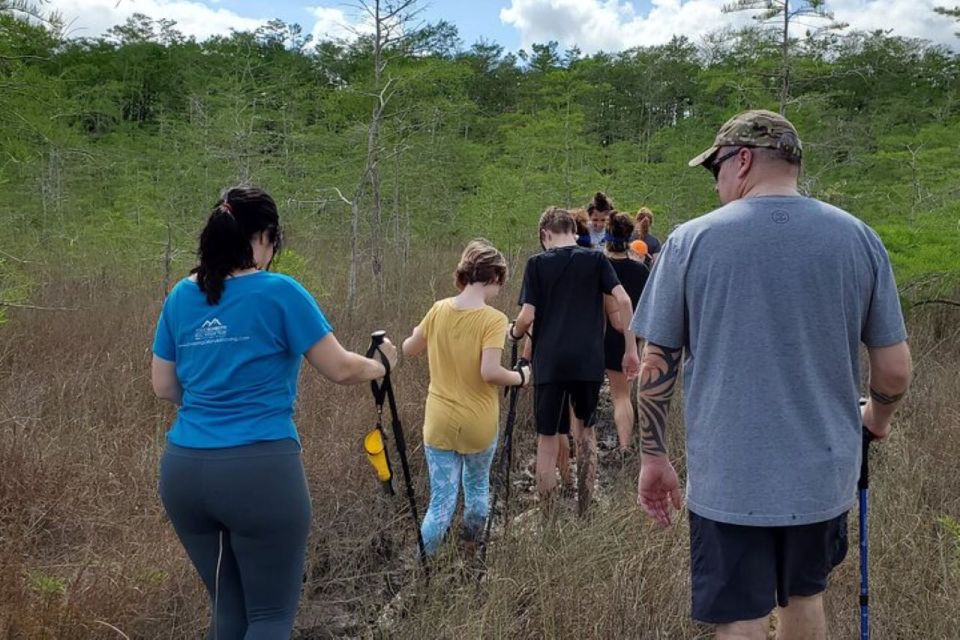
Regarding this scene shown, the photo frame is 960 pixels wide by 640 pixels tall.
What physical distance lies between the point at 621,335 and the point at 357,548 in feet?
8.27

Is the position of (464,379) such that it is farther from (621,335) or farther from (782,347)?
(621,335)

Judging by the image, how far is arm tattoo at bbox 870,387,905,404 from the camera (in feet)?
7.09

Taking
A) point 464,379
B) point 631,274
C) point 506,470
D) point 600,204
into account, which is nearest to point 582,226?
point 631,274

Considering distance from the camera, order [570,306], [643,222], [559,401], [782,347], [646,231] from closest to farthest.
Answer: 1. [782,347]
2. [570,306]
3. [559,401]
4. [643,222]
5. [646,231]

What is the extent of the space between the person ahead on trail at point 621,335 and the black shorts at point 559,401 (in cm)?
88

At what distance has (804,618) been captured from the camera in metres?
2.13

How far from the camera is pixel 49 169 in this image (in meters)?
16.8

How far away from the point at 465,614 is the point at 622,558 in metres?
0.77

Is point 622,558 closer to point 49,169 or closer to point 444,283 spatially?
point 444,283

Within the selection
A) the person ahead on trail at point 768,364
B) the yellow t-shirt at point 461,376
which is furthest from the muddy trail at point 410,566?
the person ahead on trail at point 768,364

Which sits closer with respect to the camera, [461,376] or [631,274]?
[461,376]

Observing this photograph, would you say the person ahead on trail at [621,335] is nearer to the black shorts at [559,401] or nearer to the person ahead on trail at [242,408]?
the black shorts at [559,401]

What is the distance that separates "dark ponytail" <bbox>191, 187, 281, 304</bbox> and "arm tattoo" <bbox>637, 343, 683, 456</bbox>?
4.10 ft

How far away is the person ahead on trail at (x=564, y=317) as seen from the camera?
430cm
